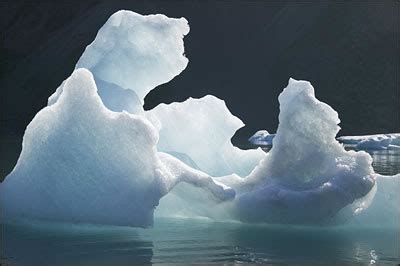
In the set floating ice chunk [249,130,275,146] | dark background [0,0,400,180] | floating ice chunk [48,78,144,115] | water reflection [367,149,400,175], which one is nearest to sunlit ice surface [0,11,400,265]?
floating ice chunk [48,78,144,115]

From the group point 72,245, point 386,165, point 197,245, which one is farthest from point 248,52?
point 72,245

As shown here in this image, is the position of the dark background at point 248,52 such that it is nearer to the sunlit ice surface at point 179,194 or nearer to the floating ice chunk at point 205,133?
the floating ice chunk at point 205,133

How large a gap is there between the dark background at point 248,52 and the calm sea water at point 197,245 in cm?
6898

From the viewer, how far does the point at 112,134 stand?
30.5 ft

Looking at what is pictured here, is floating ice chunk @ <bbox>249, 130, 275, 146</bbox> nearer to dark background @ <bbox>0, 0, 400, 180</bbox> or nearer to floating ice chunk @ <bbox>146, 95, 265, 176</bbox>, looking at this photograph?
dark background @ <bbox>0, 0, 400, 180</bbox>

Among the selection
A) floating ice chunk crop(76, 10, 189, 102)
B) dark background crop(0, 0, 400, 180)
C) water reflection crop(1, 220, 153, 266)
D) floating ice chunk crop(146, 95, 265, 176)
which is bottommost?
water reflection crop(1, 220, 153, 266)

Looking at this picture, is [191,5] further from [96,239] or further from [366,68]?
[96,239]

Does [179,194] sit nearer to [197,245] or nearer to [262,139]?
[197,245]

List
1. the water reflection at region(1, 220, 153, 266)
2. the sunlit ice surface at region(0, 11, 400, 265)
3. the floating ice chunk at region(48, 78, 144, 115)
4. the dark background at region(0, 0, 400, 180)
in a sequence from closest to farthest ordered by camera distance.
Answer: the water reflection at region(1, 220, 153, 266) → the sunlit ice surface at region(0, 11, 400, 265) → the floating ice chunk at region(48, 78, 144, 115) → the dark background at region(0, 0, 400, 180)

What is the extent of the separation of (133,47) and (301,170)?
3.83m

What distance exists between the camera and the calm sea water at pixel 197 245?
774 centimetres

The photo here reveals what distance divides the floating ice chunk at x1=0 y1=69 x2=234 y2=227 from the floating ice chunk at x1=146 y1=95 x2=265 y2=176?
9.68ft

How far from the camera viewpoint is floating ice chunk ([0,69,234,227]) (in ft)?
29.9

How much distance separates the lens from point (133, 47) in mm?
11469
